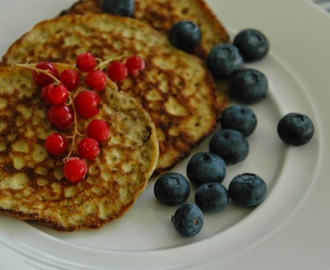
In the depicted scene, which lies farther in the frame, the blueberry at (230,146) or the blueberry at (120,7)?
the blueberry at (120,7)

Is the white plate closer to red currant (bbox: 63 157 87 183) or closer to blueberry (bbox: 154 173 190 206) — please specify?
blueberry (bbox: 154 173 190 206)

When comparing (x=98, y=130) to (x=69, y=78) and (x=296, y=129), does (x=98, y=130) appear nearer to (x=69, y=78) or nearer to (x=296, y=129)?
(x=69, y=78)

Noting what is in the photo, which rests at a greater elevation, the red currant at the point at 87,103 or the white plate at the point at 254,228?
the red currant at the point at 87,103

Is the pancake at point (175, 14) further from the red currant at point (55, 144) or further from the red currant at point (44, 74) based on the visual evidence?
the red currant at point (55, 144)

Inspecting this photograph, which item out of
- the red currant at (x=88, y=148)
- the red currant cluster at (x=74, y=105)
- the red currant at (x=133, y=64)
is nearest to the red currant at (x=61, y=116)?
the red currant cluster at (x=74, y=105)

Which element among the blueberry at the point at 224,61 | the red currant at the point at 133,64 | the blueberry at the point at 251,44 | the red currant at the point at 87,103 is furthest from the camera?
the blueberry at the point at 251,44

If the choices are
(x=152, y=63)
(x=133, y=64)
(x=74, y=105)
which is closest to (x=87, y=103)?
(x=74, y=105)

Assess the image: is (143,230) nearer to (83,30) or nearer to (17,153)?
(17,153)

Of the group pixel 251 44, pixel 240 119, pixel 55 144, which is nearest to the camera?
pixel 55 144
